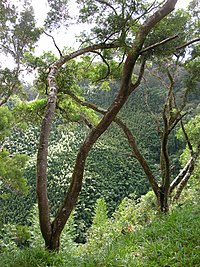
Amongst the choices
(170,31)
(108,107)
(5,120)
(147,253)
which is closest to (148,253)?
(147,253)

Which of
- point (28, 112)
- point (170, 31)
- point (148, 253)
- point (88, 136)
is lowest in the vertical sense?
point (148, 253)

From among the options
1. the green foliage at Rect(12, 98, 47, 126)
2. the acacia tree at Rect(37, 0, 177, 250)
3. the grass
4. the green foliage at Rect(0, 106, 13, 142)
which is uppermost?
the green foliage at Rect(0, 106, 13, 142)

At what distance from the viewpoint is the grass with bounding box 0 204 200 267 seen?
2.32m

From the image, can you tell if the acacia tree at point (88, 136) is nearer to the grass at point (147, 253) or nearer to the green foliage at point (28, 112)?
the grass at point (147, 253)

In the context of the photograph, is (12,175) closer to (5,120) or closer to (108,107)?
(5,120)

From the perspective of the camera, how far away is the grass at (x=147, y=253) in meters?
2.32

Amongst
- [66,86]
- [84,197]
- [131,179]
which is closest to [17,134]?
[84,197]

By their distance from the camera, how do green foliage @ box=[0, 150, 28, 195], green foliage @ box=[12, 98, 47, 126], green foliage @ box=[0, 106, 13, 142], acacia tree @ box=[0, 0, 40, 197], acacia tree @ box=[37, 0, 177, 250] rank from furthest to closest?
green foliage @ box=[0, 150, 28, 195] < green foliage @ box=[0, 106, 13, 142] < green foliage @ box=[12, 98, 47, 126] < acacia tree @ box=[0, 0, 40, 197] < acacia tree @ box=[37, 0, 177, 250]

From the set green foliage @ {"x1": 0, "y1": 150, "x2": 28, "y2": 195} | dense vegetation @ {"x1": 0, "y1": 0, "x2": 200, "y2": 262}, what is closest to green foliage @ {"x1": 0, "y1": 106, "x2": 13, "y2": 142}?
dense vegetation @ {"x1": 0, "y1": 0, "x2": 200, "y2": 262}

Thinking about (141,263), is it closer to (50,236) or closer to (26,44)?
(50,236)

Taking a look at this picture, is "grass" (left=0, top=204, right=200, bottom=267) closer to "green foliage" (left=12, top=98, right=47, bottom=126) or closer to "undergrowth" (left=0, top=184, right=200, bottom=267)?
"undergrowth" (left=0, top=184, right=200, bottom=267)

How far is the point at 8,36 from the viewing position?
4.33m

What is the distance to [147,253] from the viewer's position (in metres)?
2.51

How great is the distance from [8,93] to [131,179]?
12.0 metres
